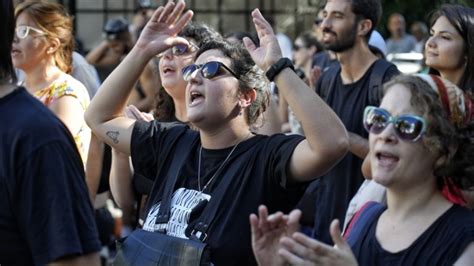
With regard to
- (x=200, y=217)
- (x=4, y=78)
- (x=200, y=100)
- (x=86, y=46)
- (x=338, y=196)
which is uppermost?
(x=4, y=78)

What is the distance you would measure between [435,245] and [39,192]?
1324mm

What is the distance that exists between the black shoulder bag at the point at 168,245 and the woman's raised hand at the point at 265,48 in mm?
492

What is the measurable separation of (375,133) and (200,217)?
806 mm

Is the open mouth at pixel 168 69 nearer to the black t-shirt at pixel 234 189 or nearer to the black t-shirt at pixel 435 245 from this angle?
the black t-shirt at pixel 234 189

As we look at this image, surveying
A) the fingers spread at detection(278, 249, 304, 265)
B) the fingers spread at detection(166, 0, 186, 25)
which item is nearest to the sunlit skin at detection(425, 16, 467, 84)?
the fingers spread at detection(166, 0, 186, 25)

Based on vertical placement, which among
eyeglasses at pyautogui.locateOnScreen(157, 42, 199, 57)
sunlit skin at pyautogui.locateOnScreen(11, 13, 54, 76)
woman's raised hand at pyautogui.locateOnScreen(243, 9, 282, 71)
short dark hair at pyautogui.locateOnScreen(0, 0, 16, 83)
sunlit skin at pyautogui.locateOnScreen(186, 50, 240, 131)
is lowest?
sunlit skin at pyautogui.locateOnScreen(11, 13, 54, 76)

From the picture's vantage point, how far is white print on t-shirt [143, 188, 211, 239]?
411cm

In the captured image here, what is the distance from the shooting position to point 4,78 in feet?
9.82

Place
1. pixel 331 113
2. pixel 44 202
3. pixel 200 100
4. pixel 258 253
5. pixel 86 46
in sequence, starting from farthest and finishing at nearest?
pixel 86 46 < pixel 200 100 < pixel 331 113 < pixel 258 253 < pixel 44 202

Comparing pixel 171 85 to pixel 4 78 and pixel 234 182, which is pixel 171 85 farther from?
pixel 4 78

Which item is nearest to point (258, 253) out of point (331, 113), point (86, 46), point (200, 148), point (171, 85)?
point (331, 113)

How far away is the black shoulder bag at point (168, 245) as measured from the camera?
3.93m

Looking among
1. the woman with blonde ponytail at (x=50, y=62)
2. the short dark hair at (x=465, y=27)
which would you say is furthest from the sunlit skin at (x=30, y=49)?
the short dark hair at (x=465, y=27)

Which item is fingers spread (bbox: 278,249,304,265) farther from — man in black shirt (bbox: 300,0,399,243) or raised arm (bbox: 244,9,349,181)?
man in black shirt (bbox: 300,0,399,243)
